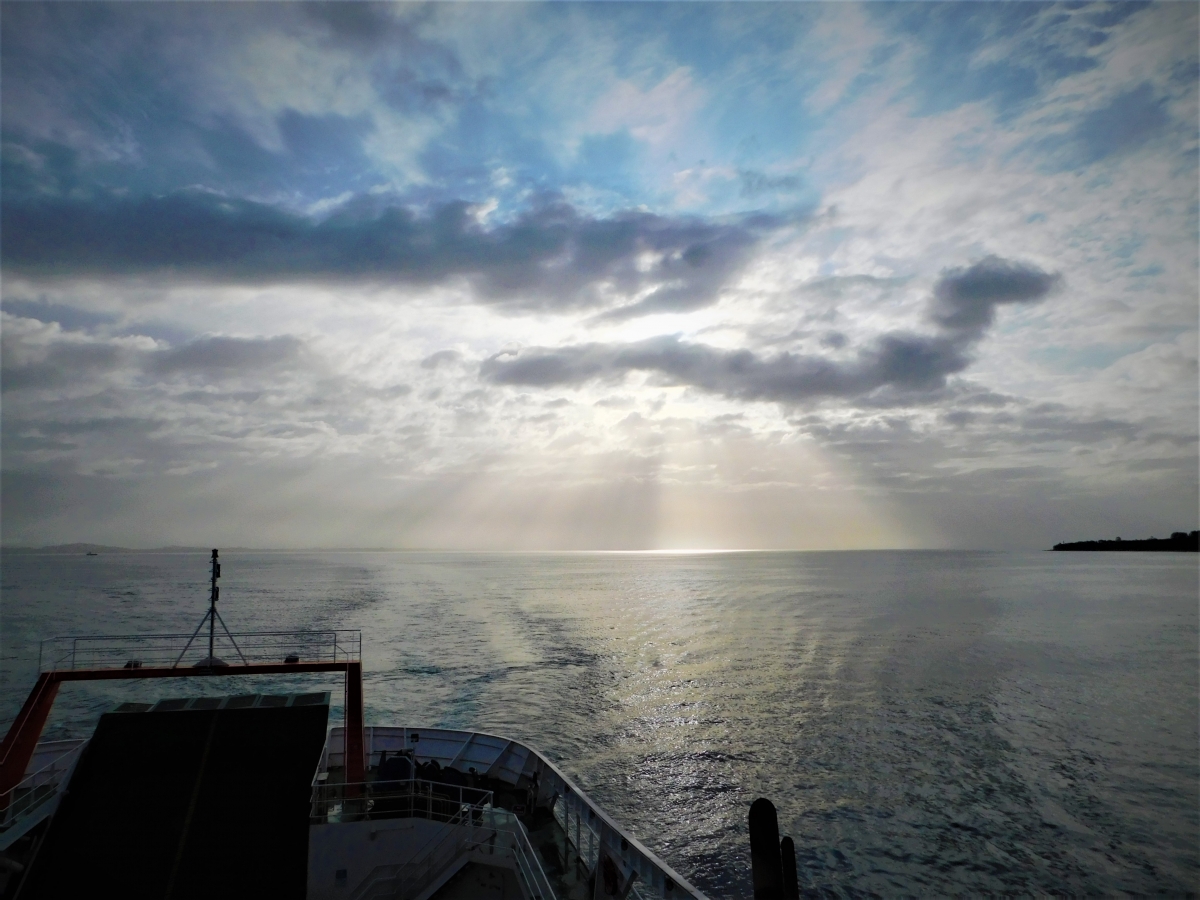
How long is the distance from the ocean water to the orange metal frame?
38.9 feet

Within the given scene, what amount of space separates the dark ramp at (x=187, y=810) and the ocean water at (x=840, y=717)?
44.5 feet

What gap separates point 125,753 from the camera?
16.5 m

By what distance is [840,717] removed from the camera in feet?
132

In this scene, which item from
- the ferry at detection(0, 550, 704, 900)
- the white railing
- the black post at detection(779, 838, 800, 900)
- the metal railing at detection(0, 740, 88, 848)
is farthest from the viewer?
the black post at detection(779, 838, 800, 900)

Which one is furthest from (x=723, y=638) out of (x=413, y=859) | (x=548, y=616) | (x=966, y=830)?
(x=413, y=859)

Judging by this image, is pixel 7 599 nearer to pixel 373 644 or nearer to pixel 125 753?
pixel 373 644

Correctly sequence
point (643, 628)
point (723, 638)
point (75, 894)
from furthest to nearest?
point (643, 628) → point (723, 638) → point (75, 894)

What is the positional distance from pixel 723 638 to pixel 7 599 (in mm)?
115718

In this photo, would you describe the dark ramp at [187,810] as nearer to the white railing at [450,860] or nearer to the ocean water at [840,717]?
the white railing at [450,860]

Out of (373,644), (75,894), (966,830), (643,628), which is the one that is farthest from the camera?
(643,628)

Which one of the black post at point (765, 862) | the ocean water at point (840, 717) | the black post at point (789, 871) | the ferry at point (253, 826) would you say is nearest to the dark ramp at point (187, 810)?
the ferry at point (253, 826)

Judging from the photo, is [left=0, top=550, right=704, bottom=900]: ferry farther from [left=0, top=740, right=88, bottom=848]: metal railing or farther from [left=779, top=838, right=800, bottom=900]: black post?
[left=779, top=838, right=800, bottom=900]: black post

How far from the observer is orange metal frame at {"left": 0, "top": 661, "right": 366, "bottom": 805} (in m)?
18.2

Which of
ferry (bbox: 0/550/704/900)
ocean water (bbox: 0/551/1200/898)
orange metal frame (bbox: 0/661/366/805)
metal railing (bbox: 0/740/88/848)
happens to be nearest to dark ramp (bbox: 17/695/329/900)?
ferry (bbox: 0/550/704/900)
